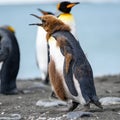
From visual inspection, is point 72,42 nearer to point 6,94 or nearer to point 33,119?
point 33,119

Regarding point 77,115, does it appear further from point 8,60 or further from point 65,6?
point 65,6

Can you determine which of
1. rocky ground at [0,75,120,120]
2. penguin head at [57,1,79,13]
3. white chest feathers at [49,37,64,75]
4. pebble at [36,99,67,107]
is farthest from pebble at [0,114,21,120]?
penguin head at [57,1,79,13]

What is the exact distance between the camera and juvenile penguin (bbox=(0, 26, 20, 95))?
368 inches

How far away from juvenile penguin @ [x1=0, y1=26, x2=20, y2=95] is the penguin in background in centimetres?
309

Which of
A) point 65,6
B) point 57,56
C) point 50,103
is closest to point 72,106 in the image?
point 57,56

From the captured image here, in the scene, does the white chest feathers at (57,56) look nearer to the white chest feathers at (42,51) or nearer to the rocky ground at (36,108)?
the rocky ground at (36,108)

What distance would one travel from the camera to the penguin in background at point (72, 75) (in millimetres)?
6055

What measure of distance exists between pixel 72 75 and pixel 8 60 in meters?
3.58

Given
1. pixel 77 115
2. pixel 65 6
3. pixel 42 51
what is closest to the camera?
pixel 77 115

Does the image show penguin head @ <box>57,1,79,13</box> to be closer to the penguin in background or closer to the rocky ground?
the rocky ground

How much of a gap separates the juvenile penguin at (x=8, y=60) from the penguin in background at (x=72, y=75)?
309cm

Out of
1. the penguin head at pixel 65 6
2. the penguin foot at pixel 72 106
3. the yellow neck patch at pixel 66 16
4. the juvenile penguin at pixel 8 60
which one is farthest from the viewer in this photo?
the penguin head at pixel 65 6

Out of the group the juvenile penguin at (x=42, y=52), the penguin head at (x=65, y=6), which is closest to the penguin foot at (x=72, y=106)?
the penguin head at (x=65, y=6)

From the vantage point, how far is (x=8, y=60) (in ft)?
31.3
